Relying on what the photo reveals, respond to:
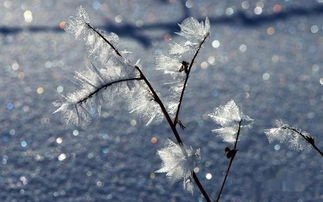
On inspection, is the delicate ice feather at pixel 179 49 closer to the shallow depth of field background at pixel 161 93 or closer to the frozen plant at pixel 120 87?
the frozen plant at pixel 120 87

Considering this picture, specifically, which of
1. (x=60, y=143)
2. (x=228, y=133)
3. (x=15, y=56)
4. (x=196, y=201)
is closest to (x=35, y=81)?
(x=15, y=56)

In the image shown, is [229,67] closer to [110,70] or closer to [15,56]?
[15,56]

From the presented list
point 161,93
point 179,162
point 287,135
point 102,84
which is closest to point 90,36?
point 102,84

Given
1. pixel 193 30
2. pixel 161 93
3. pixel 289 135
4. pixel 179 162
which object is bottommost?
pixel 161 93

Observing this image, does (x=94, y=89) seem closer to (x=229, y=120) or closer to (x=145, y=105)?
(x=145, y=105)

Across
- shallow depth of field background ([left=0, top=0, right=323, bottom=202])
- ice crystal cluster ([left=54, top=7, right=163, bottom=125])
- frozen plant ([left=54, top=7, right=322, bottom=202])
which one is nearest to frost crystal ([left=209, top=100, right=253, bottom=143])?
frozen plant ([left=54, top=7, right=322, bottom=202])

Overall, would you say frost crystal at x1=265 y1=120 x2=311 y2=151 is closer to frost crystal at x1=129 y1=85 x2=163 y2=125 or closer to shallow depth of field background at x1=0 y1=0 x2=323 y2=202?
frost crystal at x1=129 y1=85 x2=163 y2=125
